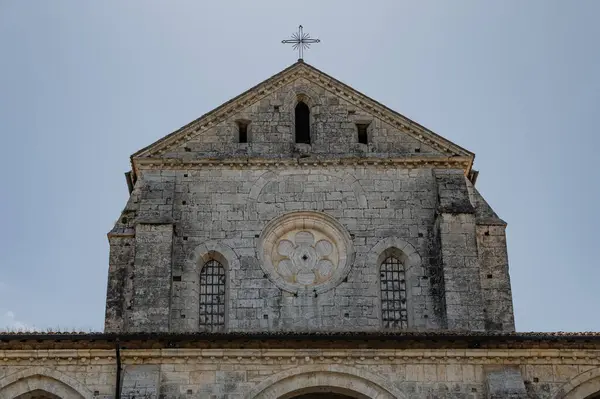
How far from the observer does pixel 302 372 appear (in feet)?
79.3

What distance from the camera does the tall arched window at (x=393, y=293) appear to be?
27156mm

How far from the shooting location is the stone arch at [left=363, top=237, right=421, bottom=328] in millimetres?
27469

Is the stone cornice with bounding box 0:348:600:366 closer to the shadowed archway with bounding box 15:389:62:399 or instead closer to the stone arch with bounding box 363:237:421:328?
the shadowed archway with bounding box 15:389:62:399

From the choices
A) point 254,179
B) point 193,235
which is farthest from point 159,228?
point 254,179

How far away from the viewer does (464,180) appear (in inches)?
1126

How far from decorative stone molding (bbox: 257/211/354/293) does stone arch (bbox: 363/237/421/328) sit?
1.71 ft

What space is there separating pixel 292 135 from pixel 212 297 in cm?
487

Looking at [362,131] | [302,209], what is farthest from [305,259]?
[362,131]

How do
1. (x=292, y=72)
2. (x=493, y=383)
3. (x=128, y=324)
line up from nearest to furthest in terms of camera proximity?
(x=493, y=383)
(x=128, y=324)
(x=292, y=72)

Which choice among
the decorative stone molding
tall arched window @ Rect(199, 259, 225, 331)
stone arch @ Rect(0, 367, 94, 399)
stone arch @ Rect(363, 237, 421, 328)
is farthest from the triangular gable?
stone arch @ Rect(0, 367, 94, 399)

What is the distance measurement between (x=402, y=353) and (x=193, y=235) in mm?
6473

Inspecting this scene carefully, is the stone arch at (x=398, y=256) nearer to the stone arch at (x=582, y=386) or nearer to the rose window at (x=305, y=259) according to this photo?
the rose window at (x=305, y=259)

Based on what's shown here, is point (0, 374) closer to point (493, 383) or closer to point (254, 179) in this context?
point (254, 179)

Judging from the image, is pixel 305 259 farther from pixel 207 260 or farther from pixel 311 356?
pixel 311 356
